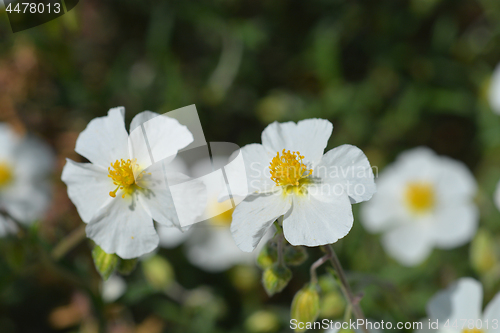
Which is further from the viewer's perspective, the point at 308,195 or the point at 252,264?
the point at 252,264

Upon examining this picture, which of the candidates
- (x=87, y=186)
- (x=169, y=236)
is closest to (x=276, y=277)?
(x=87, y=186)

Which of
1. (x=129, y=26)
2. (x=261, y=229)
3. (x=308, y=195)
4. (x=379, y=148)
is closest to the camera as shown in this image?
(x=261, y=229)

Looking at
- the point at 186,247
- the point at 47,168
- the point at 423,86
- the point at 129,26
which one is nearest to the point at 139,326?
the point at 186,247

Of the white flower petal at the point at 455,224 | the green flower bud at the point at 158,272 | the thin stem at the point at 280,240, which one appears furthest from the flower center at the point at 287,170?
the white flower petal at the point at 455,224

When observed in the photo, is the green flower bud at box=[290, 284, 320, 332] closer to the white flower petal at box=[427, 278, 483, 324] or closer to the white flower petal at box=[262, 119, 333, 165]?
the white flower petal at box=[262, 119, 333, 165]

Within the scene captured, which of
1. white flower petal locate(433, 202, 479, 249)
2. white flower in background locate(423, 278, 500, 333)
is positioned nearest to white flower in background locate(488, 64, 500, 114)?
white flower petal locate(433, 202, 479, 249)

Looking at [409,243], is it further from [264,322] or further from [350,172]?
[350,172]

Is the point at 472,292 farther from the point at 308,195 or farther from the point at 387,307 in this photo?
the point at 308,195

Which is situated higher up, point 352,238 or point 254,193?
point 254,193

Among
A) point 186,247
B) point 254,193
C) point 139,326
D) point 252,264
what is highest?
point 254,193
